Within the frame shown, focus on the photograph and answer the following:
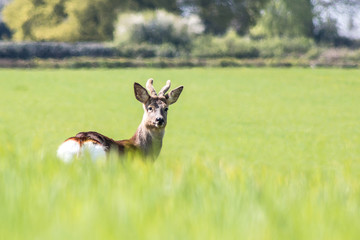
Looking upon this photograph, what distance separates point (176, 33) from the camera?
2282 inches

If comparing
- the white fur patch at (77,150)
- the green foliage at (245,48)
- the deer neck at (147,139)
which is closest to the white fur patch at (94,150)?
the white fur patch at (77,150)

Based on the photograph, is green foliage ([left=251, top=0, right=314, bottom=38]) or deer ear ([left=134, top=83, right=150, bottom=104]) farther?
green foliage ([left=251, top=0, right=314, bottom=38])

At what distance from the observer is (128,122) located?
21.0m

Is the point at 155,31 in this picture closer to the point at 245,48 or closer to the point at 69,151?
the point at 245,48

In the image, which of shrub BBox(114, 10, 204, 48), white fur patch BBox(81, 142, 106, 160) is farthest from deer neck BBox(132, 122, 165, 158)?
shrub BBox(114, 10, 204, 48)

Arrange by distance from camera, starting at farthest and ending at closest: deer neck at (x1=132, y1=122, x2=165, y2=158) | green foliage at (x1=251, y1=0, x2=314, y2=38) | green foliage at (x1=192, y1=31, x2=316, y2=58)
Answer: green foliage at (x1=251, y1=0, x2=314, y2=38), green foliage at (x1=192, y1=31, x2=316, y2=58), deer neck at (x1=132, y1=122, x2=165, y2=158)

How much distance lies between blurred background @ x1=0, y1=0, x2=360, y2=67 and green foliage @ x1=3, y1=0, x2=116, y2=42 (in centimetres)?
11

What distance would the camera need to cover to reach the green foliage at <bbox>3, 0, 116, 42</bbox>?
73.9 m

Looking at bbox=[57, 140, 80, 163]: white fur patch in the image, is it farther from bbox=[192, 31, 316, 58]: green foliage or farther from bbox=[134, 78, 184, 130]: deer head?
bbox=[192, 31, 316, 58]: green foliage

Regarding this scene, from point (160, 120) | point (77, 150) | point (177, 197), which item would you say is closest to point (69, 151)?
point (77, 150)

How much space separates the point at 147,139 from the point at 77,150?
1.77 m

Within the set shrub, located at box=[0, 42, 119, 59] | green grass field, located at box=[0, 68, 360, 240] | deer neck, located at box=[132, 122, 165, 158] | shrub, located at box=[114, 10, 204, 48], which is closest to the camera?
green grass field, located at box=[0, 68, 360, 240]

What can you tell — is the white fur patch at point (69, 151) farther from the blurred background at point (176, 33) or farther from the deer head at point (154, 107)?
the blurred background at point (176, 33)

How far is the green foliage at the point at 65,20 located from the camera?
242ft
